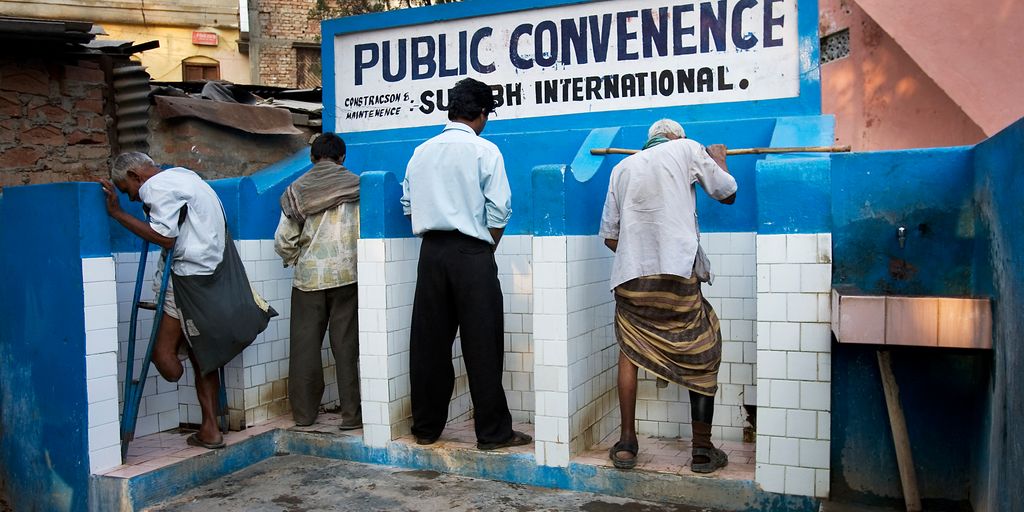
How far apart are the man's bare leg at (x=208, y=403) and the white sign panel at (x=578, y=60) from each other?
246 cm

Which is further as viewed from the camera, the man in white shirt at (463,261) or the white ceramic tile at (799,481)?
the man in white shirt at (463,261)

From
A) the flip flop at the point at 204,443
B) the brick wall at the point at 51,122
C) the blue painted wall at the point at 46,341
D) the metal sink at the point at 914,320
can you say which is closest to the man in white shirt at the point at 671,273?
the metal sink at the point at 914,320

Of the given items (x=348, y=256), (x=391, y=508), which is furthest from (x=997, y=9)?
(x=391, y=508)

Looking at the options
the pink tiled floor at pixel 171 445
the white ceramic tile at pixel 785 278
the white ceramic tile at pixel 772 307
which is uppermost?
the white ceramic tile at pixel 785 278

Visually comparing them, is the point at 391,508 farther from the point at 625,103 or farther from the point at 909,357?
the point at 625,103

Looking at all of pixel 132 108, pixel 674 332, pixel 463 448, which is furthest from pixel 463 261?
pixel 132 108

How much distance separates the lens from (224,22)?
18578 mm

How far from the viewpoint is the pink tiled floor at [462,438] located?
486cm

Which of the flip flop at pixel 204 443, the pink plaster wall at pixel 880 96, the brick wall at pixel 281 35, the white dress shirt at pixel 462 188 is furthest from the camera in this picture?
the brick wall at pixel 281 35

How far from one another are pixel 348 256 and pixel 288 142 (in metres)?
3.10

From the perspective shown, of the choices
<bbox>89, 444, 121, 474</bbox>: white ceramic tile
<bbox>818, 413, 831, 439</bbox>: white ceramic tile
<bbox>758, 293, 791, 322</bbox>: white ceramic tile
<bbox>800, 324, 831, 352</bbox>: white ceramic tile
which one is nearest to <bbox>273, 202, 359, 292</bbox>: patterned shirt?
<bbox>89, 444, 121, 474</bbox>: white ceramic tile

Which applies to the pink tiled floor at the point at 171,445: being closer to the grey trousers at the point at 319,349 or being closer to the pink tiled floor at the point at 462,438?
the grey trousers at the point at 319,349

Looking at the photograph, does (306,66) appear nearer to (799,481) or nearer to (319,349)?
(319,349)

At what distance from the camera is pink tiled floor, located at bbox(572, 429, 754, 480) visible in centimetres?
436
